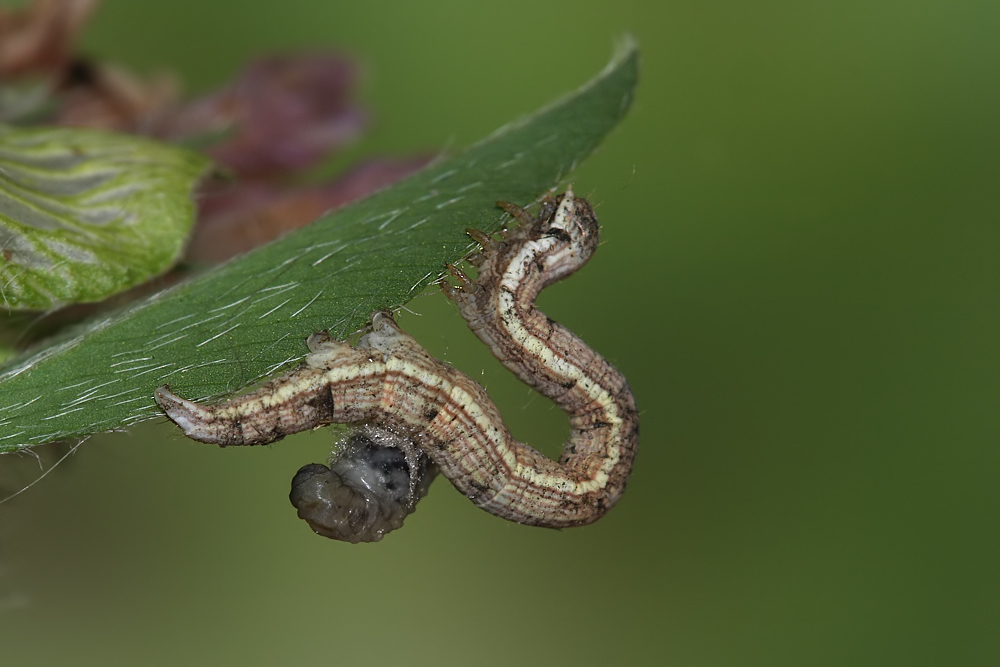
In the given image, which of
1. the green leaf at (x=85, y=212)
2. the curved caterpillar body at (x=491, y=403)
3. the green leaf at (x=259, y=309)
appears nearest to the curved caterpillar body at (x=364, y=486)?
the curved caterpillar body at (x=491, y=403)

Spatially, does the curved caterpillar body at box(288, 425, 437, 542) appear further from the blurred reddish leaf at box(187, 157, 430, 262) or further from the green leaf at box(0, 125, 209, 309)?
the green leaf at box(0, 125, 209, 309)

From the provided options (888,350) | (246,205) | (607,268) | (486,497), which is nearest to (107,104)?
(246,205)

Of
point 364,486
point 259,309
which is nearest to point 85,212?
point 259,309

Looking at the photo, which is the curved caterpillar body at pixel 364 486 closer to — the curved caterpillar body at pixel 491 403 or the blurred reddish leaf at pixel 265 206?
the curved caterpillar body at pixel 491 403

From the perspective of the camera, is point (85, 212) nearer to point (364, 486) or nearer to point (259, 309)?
point (259, 309)

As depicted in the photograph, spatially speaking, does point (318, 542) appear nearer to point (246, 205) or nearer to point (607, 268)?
point (607, 268)

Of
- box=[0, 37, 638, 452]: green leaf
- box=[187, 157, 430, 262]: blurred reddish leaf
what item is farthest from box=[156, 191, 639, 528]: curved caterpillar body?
box=[187, 157, 430, 262]: blurred reddish leaf
